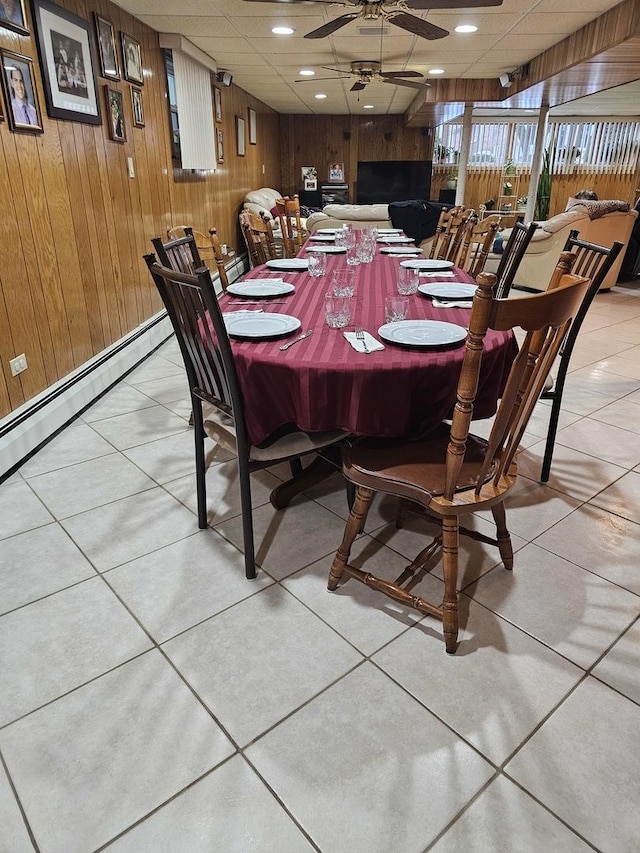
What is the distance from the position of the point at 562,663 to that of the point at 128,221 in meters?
3.58

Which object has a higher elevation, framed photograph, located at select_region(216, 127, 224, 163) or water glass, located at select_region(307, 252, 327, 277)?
framed photograph, located at select_region(216, 127, 224, 163)

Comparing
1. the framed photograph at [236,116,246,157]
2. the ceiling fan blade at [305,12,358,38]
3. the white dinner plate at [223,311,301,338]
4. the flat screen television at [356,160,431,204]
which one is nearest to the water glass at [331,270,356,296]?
the white dinner plate at [223,311,301,338]

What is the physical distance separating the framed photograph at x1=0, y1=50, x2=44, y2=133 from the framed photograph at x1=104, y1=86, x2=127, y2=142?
0.84 meters

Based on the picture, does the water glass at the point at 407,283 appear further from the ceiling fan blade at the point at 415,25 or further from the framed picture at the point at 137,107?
the framed picture at the point at 137,107

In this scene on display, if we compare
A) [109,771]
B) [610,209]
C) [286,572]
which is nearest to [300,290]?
[286,572]

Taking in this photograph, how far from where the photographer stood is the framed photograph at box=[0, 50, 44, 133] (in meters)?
2.38

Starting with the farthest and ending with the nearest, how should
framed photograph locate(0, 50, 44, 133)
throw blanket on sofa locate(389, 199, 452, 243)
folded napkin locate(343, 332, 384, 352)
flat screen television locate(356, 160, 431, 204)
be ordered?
flat screen television locate(356, 160, 431, 204) → throw blanket on sofa locate(389, 199, 452, 243) → framed photograph locate(0, 50, 44, 133) → folded napkin locate(343, 332, 384, 352)

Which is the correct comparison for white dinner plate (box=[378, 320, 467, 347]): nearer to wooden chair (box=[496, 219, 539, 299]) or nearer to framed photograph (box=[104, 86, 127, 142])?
wooden chair (box=[496, 219, 539, 299])

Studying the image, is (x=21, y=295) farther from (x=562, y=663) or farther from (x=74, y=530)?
(x=562, y=663)

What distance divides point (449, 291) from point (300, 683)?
154cm

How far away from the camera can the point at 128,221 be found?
3713 mm

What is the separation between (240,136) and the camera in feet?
23.5

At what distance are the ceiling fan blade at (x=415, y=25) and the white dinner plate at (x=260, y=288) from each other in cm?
188

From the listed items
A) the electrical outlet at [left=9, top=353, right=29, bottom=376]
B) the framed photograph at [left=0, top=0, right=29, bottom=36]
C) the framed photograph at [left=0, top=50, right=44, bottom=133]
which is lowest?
the electrical outlet at [left=9, top=353, right=29, bottom=376]
